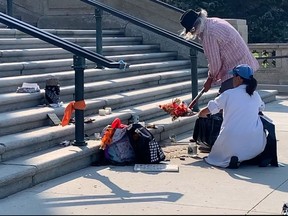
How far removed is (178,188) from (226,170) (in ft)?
3.58

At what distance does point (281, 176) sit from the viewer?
7.44 meters

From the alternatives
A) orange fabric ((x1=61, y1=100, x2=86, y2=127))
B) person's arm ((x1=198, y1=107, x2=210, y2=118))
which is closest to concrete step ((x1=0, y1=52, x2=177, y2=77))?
orange fabric ((x1=61, y1=100, x2=86, y2=127))

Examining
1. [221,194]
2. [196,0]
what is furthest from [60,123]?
[196,0]

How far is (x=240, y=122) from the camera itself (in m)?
7.78

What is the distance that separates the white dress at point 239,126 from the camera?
305 inches

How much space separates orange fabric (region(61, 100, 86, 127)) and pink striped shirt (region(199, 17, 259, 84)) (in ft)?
5.53

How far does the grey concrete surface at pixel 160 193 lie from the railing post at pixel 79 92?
0.37 meters

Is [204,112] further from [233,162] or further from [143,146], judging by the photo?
[143,146]

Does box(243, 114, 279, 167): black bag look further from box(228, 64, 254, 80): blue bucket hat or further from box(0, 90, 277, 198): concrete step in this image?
box(0, 90, 277, 198): concrete step

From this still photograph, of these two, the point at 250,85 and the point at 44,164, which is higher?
the point at 250,85

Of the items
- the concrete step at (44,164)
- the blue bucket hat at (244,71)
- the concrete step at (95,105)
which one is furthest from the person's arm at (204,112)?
the concrete step at (95,105)

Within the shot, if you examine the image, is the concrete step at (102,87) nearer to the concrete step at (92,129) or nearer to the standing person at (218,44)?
the concrete step at (92,129)

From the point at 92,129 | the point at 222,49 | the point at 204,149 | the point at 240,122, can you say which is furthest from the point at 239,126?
the point at 92,129

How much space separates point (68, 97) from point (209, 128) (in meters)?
2.19
